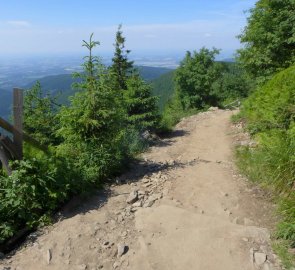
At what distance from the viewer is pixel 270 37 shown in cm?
1591

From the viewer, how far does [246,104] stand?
13477mm

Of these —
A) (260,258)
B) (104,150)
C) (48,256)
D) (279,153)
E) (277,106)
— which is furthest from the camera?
(277,106)

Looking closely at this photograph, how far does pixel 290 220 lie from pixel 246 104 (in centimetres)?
857

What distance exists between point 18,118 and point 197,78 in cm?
2657

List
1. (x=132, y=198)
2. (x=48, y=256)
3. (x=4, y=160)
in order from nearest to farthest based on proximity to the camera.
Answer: (x=48, y=256), (x=4, y=160), (x=132, y=198)

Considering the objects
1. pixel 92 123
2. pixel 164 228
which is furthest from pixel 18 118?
pixel 164 228

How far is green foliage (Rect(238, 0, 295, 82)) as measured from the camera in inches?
611

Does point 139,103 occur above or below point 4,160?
above

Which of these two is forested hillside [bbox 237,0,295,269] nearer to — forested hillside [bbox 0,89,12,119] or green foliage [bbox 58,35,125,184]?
green foliage [bbox 58,35,125,184]

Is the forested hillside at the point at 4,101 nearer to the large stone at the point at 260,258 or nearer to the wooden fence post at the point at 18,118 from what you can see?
the wooden fence post at the point at 18,118

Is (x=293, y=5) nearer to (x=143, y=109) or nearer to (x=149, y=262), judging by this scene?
(x=143, y=109)

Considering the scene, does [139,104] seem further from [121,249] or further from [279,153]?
[121,249]

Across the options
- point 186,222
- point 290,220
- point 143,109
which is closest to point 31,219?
point 186,222

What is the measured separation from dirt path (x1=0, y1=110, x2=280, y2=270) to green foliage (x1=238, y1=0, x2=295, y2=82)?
1010cm
